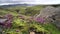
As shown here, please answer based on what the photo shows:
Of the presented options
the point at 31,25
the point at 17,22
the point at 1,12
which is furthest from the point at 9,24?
the point at 1,12

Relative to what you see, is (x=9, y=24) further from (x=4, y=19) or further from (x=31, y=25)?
(x=31, y=25)

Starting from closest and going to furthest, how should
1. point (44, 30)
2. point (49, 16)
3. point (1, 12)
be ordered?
point (44, 30), point (49, 16), point (1, 12)

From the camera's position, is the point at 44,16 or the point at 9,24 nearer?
the point at 9,24

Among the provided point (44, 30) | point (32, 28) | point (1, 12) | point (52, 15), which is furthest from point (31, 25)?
point (1, 12)

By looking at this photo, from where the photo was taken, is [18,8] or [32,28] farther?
[18,8]

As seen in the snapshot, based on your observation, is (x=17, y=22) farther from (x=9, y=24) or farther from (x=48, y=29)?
(x=48, y=29)

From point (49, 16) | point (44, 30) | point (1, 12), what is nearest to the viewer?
point (44, 30)
